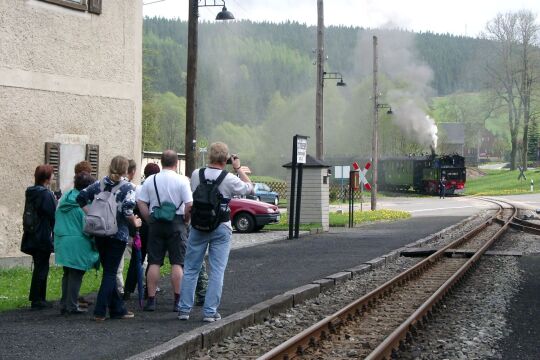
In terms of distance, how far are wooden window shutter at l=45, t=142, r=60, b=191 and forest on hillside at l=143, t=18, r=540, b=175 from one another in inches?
1456

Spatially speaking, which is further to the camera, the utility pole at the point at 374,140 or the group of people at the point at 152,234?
the utility pole at the point at 374,140

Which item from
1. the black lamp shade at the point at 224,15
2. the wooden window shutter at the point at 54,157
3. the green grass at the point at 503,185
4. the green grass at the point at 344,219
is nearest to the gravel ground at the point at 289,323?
the wooden window shutter at the point at 54,157

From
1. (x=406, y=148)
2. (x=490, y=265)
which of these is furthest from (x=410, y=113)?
(x=490, y=265)

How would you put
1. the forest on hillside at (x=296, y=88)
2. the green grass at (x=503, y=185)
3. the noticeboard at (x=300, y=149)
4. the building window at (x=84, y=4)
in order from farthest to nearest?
1. the forest on hillside at (x=296, y=88)
2. the green grass at (x=503, y=185)
3. the noticeboard at (x=300, y=149)
4. the building window at (x=84, y=4)

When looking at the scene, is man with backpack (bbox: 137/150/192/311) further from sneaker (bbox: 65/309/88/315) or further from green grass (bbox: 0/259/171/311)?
green grass (bbox: 0/259/171/311)

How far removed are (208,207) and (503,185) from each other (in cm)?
6940

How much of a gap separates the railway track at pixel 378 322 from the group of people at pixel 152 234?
4.11ft

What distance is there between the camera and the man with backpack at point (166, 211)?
988 centimetres

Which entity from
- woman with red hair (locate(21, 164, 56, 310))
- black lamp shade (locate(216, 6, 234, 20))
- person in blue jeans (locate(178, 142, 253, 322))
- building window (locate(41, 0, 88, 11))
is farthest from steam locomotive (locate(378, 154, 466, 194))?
person in blue jeans (locate(178, 142, 253, 322))

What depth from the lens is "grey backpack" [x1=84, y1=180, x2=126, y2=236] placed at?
962 centimetres

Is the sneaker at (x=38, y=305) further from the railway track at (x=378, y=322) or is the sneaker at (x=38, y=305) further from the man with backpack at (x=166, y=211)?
the railway track at (x=378, y=322)

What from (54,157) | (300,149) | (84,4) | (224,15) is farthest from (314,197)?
(54,157)

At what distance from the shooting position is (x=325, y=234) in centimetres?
2598

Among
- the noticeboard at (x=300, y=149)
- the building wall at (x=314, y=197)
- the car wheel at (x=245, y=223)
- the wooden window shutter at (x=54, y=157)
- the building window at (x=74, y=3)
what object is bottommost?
the car wheel at (x=245, y=223)
